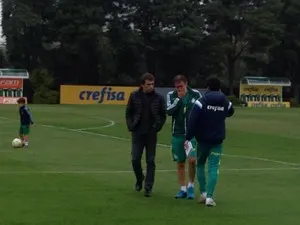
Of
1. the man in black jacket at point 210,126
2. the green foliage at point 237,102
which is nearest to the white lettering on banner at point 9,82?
the green foliage at point 237,102

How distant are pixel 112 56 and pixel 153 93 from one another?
205 feet

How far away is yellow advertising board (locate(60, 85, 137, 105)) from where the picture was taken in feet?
231

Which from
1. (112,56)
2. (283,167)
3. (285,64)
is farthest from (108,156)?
(285,64)

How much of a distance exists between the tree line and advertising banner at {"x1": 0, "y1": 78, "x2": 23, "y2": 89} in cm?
288

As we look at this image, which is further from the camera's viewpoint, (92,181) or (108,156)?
(108,156)

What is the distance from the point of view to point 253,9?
7944cm

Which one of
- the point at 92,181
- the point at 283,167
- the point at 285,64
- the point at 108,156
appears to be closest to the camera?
the point at 92,181

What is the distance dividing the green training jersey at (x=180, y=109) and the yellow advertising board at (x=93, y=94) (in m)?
57.7

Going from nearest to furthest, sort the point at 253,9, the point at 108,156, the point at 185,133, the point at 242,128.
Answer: the point at 185,133, the point at 108,156, the point at 242,128, the point at 253,9

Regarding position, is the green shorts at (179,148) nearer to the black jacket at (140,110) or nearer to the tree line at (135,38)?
the black jacket at (140,110)

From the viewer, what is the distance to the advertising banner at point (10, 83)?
66.0 m

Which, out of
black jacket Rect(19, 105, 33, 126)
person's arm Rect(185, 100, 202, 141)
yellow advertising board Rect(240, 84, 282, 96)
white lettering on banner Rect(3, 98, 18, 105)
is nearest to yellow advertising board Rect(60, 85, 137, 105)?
white lettering on banner Rect(3, 98, 18, 105)

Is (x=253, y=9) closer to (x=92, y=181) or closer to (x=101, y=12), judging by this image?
(x=101, y=12)

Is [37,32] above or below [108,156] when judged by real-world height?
above
